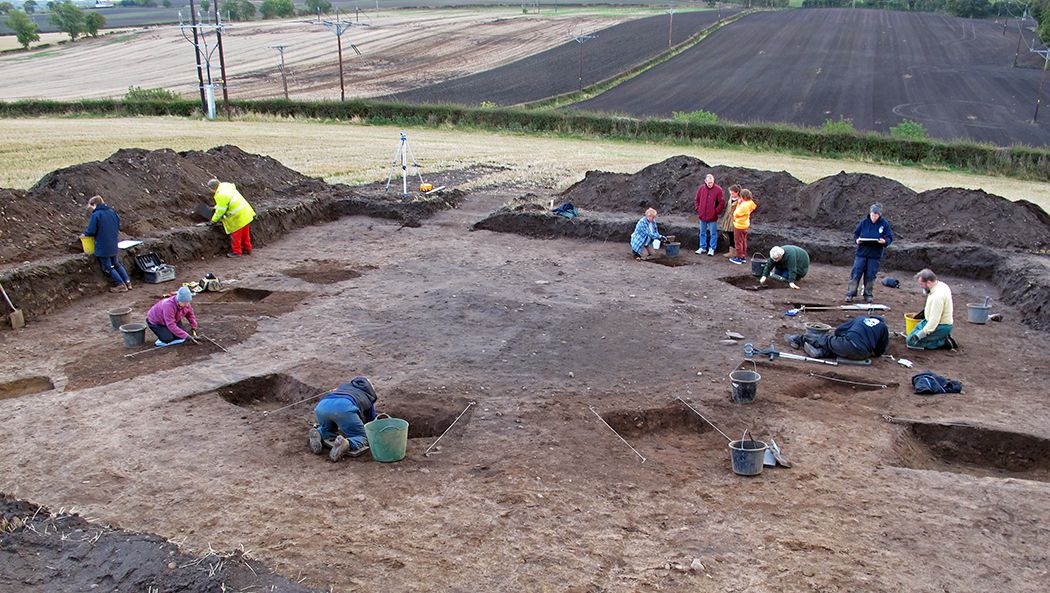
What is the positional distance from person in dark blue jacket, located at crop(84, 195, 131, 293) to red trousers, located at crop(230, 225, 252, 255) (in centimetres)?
272

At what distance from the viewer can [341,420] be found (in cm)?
873

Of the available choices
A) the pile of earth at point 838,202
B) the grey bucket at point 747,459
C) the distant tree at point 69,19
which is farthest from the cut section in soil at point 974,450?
the distant tree at point 69,19

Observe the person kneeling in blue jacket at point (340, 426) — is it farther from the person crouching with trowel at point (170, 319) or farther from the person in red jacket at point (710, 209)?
the person in red jacket at point (710, 209)

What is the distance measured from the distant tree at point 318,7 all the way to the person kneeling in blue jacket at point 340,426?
108 m

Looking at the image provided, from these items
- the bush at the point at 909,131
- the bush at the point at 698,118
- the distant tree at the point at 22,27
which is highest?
the distant tree at the point at 22,27

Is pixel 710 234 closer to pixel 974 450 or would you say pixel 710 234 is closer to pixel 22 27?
pixel 974 450

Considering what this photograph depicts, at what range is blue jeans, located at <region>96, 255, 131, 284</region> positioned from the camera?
14.8 meters

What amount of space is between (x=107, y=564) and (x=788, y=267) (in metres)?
12.6

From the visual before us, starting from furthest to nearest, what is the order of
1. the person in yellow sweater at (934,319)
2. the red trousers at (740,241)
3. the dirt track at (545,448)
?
the red trousers at (740,241) → the person in yellow sweater at (934,319) → the dirt track at (545,448)

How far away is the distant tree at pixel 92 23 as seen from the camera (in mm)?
87312

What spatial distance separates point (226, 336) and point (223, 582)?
6.68 meters

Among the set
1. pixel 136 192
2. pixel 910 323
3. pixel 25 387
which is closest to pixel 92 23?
pixel 136 192

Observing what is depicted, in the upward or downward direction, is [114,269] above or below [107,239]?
Result: below

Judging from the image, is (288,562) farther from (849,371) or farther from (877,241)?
(877,241)
